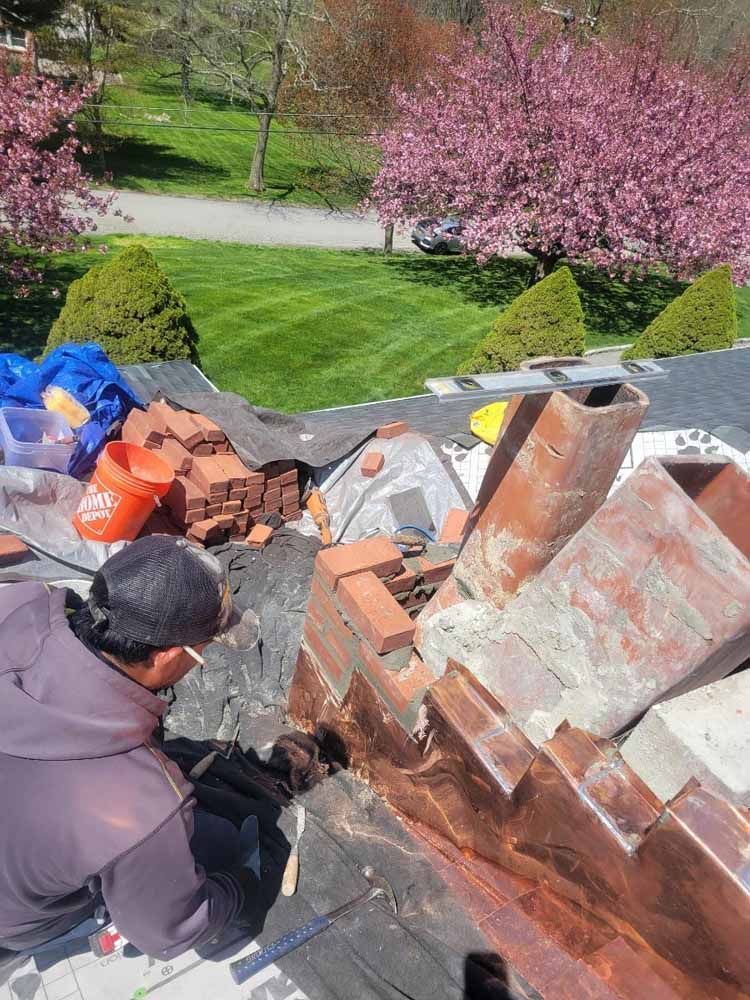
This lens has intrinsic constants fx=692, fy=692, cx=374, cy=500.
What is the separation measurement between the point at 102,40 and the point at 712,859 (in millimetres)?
24934

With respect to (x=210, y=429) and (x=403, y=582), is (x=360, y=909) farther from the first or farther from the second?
(x=210, y=429)

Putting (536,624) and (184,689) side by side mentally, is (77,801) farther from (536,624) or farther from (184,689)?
(184,689)

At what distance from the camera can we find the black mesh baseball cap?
2.07m

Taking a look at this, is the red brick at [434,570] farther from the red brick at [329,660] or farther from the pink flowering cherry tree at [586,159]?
the pink flowering cherry tree at [586,159]

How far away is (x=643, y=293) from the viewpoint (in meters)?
20.7

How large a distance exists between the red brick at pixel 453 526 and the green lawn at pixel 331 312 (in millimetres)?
5915

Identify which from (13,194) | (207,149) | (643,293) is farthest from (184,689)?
(207,149)

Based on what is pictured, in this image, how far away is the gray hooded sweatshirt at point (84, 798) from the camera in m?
1.90

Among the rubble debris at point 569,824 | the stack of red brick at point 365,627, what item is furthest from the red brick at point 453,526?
the rubble debris at point 569,824

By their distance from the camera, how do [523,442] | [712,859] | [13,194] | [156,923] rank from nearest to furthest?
[712,859], [156,923], [523,442], [13,194]

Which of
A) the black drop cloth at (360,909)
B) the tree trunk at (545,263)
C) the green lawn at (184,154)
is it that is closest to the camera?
the black drop cloth at (360,909)

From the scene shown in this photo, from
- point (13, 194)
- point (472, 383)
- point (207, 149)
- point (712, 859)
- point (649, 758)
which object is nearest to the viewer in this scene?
point (712, 859)

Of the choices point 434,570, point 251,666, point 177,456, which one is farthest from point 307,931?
point 177,456

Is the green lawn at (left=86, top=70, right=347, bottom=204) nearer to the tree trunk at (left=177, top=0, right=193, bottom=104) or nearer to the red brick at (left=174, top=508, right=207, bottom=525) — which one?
the tree trunk at (left=177, top=0, right=193, bottom=104)
